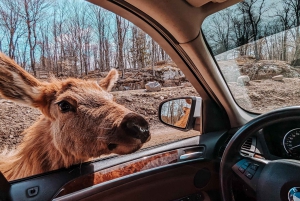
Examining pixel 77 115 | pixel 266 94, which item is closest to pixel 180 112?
pixel 266 94

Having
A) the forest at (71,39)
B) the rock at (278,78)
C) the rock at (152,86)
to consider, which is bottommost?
the rock at (152,86)

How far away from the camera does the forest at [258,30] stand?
1.82 meters

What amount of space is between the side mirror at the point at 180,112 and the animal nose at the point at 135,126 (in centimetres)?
81

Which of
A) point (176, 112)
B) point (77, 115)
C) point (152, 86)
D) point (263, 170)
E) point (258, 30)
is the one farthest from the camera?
point (176, 112)

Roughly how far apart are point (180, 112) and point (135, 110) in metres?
0.60

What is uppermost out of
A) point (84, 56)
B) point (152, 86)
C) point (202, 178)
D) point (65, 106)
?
point (84, 56)

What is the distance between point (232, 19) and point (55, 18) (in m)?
1.51

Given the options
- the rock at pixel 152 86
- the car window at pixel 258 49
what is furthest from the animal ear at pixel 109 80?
the car window at pixel 258 49

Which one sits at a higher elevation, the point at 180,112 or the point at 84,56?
the point at 84,56

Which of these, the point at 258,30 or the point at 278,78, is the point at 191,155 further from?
the point at 258,30

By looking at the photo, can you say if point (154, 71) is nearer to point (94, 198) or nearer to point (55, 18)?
point (55, 18)

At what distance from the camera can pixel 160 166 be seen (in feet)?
5.98

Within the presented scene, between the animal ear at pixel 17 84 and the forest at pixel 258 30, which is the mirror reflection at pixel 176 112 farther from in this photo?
the animal ear at pixel 17 84

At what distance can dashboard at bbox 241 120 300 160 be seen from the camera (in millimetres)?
1321
